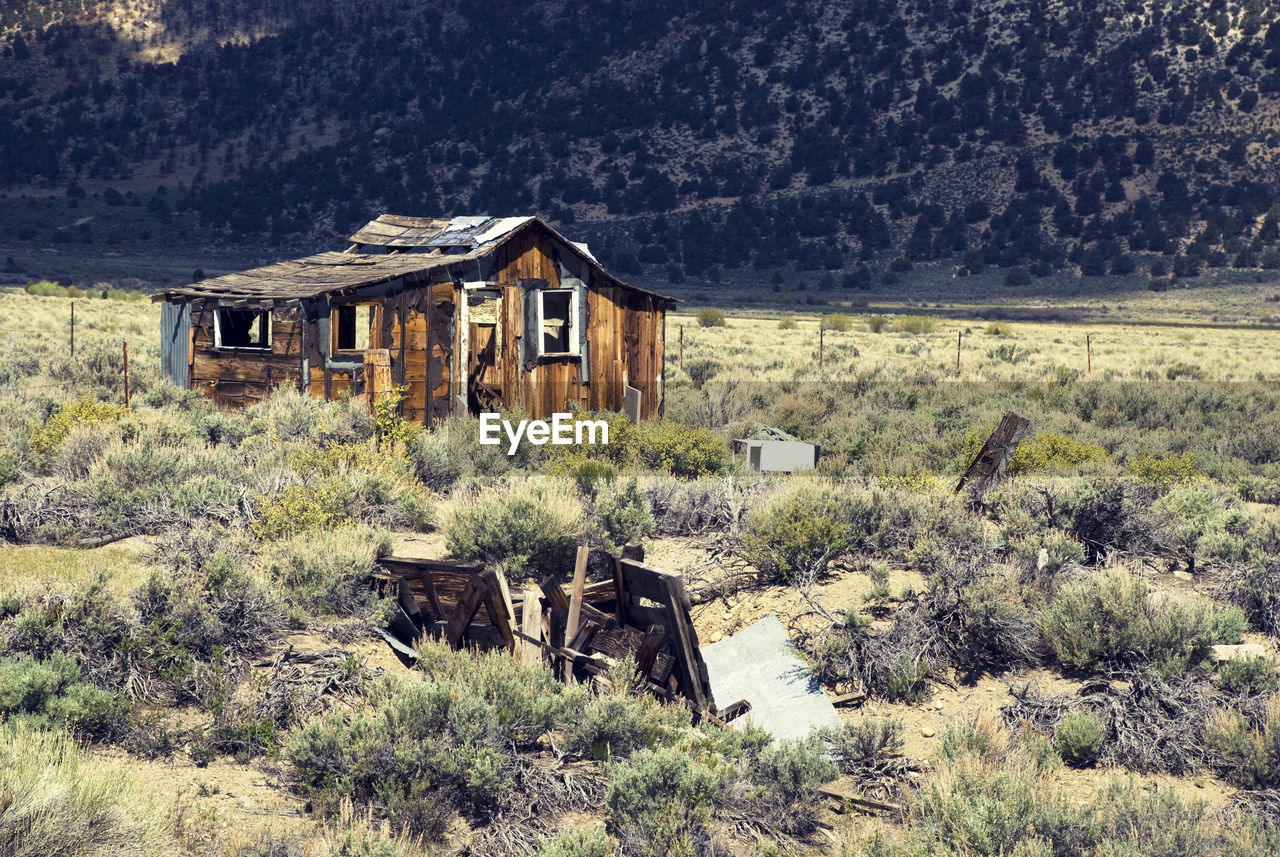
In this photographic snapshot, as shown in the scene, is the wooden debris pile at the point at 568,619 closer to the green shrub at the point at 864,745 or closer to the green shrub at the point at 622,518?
the green shrub at the point at 622,518

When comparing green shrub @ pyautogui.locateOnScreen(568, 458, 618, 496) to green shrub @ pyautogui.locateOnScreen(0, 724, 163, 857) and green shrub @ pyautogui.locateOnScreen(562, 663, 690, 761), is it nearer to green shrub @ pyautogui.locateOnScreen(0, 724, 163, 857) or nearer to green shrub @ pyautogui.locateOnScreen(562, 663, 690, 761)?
green shrub @ pyautogui.locateOnScreen(562, 663, 690, 761)

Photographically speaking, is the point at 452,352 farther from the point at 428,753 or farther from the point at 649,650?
the point at 428,753

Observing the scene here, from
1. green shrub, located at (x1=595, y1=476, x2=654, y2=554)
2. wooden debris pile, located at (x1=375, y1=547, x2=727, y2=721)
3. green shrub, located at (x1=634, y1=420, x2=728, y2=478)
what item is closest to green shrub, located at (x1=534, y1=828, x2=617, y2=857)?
wooden debris pile, located at (x1=375, y1=547, x2=727, y2=721)

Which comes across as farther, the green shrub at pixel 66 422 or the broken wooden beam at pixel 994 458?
the green shrub at pixel 66 422

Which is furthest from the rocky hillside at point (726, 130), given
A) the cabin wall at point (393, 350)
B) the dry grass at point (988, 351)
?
the cabin wall at point (393, 350)

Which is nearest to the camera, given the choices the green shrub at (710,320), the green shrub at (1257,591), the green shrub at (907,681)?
the green shrub at (907,681)

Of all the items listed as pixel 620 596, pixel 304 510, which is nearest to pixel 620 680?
pixel 620 596

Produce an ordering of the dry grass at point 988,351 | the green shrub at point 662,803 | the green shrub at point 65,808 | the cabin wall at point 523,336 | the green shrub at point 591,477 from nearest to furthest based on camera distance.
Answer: the green shrub at point 65,808
the green shrub at point 662,803
the green shrub at point 591,477
the cabin wall at point 523,336
the dry grass at point 988,351

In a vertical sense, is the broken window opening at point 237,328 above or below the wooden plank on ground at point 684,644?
above
